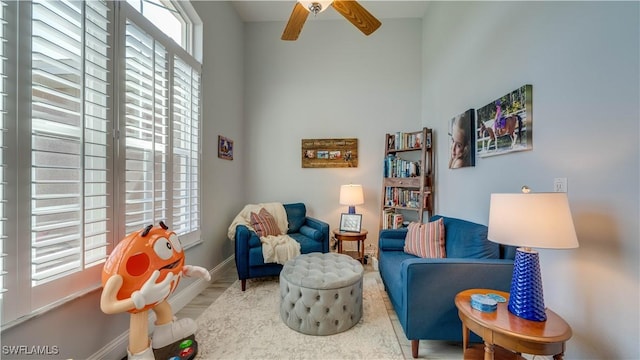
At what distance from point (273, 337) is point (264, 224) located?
1365 millimetres

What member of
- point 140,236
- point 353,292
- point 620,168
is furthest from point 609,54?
point 140,236

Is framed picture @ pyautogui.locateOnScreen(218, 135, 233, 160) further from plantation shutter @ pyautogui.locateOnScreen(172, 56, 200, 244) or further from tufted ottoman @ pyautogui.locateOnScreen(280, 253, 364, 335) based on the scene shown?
tufted ottoman @ pyautogui.locateOnScreen(280, 253, 364, 335)

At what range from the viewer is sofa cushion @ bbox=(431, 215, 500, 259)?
1788mm

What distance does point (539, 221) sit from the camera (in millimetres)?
1143

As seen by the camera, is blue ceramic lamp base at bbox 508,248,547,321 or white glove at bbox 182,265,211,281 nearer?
blue ceramic lamp base at bbox 508,248,547,321

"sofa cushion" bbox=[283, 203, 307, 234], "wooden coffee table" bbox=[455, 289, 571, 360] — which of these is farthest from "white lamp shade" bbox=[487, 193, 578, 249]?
"sofa cushion" bbox=[283, 203, 307, 234]

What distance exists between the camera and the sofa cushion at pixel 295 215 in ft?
11.1

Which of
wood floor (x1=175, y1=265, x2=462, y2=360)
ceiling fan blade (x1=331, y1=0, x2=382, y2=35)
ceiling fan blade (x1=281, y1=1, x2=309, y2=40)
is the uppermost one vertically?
ceiling fan blade (x1=281, y1=1, x2=309, y2=40)

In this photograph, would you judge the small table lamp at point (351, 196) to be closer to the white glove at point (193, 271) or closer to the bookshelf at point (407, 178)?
the bookshelf at point (407, 178)

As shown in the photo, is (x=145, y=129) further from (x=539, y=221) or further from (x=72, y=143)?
(x=539, y=221)

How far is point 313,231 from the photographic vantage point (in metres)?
3.05

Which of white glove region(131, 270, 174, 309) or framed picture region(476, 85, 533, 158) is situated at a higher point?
framed picture region(476, 85, 533, 158)

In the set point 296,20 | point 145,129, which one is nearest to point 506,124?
point 296,20

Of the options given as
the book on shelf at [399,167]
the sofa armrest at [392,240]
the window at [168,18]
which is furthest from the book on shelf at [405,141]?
the window at [168,18]
